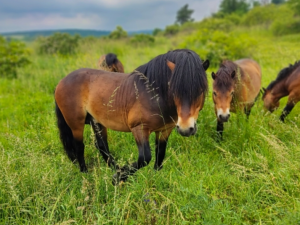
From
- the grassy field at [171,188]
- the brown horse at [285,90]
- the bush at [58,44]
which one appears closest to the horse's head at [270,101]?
the brown horse at [285,90]

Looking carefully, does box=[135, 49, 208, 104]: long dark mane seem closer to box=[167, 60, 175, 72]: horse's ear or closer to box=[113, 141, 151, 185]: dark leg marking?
box=[167, 60, 175, 72]: horse's ear

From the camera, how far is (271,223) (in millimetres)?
1898

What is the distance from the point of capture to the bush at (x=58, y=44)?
550 inches

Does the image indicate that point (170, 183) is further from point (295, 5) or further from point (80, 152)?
point (295, 5)

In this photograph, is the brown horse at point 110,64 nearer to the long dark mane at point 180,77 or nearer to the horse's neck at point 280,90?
the long dark mane at point 180,77

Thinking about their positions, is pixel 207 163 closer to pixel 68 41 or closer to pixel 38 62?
pixel 38 62

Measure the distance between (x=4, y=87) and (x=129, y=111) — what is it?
6.68 m

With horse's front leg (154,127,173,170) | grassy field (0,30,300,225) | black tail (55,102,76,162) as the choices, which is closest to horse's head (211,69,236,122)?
grassy field (0,30,300,225)

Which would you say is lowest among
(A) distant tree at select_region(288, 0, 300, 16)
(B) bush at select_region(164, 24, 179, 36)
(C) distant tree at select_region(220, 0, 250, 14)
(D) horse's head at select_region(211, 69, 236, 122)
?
(D) horse's head at select_region(211, 69, 236, 122)

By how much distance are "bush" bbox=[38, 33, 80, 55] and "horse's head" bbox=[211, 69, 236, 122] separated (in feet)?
39.8

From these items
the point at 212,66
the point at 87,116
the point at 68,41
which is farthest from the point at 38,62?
the point at 87,116

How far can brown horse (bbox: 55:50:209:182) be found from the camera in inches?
84.6

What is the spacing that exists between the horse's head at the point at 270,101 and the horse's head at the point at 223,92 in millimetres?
2128

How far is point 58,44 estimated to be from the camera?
1437 centimetres
